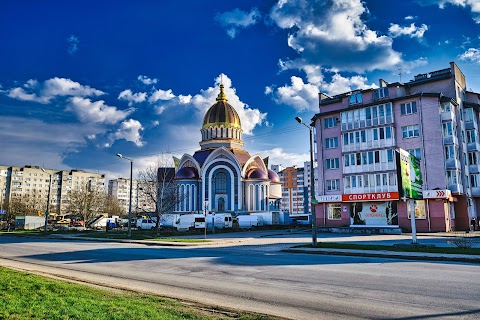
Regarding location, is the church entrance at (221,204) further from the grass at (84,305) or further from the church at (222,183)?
the grass at (84,305)

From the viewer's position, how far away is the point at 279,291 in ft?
31.5

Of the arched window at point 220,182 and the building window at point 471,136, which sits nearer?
the building window at point 471,136

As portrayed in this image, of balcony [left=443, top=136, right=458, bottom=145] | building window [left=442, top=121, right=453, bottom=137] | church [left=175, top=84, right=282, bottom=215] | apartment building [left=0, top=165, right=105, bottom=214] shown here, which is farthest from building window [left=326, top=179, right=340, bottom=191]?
apartment building [left=0, top=165, right=105, bottom=214]

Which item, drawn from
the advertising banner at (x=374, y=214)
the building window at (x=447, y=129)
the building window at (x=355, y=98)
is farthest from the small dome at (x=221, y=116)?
the building window at (x=447, y=129)

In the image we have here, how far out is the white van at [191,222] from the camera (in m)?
43.8

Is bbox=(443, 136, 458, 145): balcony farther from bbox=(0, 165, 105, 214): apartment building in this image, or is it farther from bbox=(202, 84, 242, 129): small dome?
bbox=(0, 165, 105, 214): apartment building

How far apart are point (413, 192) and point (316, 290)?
47.3 ft

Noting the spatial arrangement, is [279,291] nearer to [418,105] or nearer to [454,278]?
[454,278]

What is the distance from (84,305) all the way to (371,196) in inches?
1503

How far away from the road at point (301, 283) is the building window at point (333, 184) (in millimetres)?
30418

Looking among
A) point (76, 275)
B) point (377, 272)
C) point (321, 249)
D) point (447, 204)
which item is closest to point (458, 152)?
point (447, 204)

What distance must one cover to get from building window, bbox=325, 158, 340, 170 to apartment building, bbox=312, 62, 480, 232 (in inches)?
4.8

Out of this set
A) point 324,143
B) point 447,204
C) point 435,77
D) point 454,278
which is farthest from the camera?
point 324,143

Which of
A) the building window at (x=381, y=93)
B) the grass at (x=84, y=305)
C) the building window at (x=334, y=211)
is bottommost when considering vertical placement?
the grass at (x=84, y=305)
